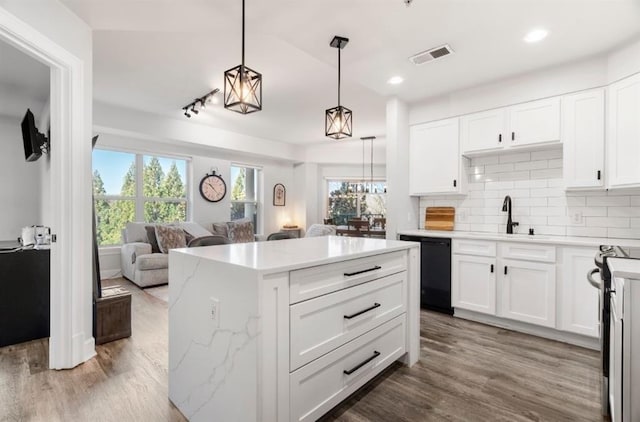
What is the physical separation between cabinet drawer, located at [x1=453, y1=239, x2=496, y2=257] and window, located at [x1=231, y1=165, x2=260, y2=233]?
5.04 metres

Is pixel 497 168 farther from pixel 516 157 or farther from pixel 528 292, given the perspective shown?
pixel 528 292

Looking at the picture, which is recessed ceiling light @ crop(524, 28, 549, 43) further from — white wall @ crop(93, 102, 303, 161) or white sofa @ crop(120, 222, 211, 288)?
white sofa @ crop(120, 222, 211, 288)

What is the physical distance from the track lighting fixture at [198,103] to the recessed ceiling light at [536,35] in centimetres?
335

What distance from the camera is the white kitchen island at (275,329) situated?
133 cm

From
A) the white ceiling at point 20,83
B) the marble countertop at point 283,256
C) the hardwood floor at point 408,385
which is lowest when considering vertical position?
the hardwood floor at point 408,385

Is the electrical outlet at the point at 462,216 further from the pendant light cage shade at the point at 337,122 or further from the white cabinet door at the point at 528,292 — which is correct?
the pendant light cage shade at the point at 337,122

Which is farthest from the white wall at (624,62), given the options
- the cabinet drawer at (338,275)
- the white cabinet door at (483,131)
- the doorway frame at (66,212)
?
the doorway frame at (66,212)

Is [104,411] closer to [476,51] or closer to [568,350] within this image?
[568,350]

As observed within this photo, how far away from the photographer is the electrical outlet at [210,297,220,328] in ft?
4.86

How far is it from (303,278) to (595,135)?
306cm

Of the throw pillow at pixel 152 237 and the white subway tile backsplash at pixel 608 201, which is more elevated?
the white subway tile backsplash at pixel 608 201

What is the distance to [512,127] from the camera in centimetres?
331

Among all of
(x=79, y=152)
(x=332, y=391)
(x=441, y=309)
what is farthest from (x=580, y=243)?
(x=79, y=152)

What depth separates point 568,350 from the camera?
264 cm
